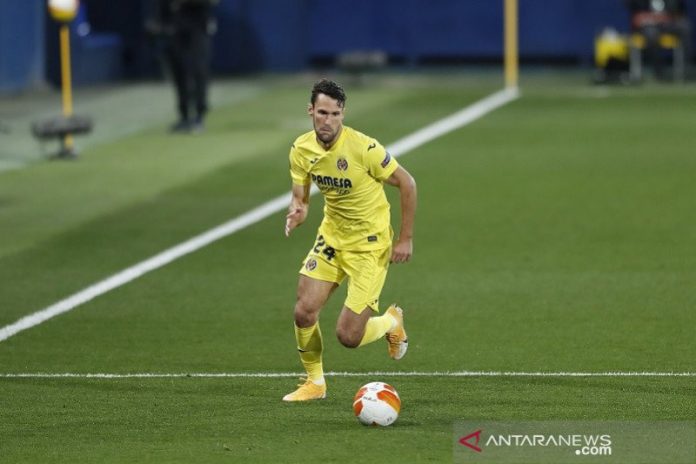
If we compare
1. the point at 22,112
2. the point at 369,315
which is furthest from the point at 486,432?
the point at 22,112

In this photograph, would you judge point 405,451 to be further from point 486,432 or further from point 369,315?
point 369,315

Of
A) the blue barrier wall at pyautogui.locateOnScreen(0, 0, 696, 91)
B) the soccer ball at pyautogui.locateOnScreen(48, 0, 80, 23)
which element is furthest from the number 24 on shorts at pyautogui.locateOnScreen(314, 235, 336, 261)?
the blue barrier wall at pyautogui.locateOnScreen(0, 0, 696, 91)

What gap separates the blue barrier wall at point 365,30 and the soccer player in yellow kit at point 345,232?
74.4 ft

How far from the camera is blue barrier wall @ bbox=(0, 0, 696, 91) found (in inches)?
1283

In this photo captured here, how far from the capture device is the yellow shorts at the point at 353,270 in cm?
974

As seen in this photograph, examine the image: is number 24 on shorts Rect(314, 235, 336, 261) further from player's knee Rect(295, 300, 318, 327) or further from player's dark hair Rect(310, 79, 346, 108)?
player's dark hair Rect(310, 79, 346, 108)

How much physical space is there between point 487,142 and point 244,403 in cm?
1382

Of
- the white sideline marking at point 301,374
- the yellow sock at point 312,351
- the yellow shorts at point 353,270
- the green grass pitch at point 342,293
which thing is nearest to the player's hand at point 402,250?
the yellow shorts at point 353,270

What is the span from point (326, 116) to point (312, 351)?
1.37 metres

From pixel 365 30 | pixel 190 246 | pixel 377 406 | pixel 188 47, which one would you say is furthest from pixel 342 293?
pixel 365 30

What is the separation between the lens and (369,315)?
9812 mm

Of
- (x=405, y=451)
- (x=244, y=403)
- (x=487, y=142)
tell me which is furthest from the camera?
(x=487, y=142)

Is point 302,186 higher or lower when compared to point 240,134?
higher

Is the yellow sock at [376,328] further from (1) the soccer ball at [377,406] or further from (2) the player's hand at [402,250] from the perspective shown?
(1) the soccer ball at [377,406]
